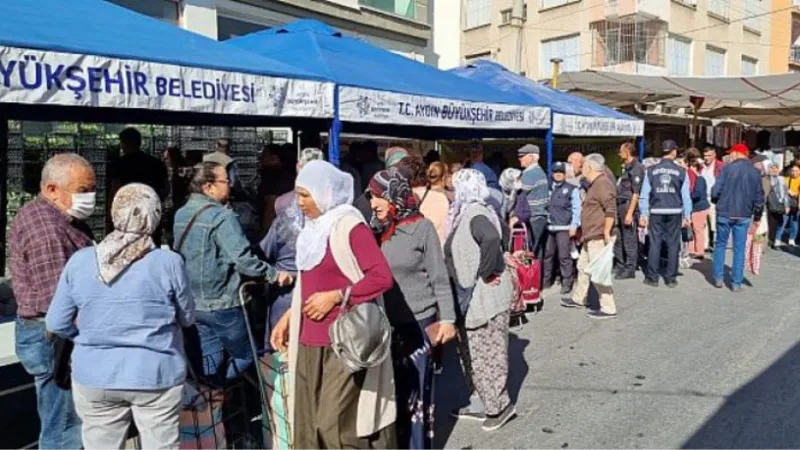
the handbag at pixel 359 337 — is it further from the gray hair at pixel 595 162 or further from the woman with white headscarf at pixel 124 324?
the gray hair at pixel 595 162

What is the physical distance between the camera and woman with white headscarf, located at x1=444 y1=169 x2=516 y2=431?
4.11 metres

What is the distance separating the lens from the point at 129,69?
3.77 metres

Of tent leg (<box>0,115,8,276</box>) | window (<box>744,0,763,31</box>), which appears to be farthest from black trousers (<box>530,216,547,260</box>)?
window (<box>744,0,763,31</box>)

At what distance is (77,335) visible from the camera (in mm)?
2818

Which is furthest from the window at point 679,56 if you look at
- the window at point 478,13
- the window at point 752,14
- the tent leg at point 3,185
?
the tent leg at point 3,185

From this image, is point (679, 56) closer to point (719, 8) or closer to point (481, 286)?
point (719, 8)

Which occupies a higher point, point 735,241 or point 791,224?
point 735,241

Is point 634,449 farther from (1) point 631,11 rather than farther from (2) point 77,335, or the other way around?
(1) point 631,11

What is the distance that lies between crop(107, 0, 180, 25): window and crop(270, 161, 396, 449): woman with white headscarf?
7342 millimetres

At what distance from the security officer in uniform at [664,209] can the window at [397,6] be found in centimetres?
729

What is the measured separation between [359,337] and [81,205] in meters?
1.53

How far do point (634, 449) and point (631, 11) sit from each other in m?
22.5

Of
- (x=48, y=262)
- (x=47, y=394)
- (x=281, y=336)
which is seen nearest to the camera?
(x=48, y=262)

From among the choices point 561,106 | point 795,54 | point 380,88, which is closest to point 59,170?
point 380,88
